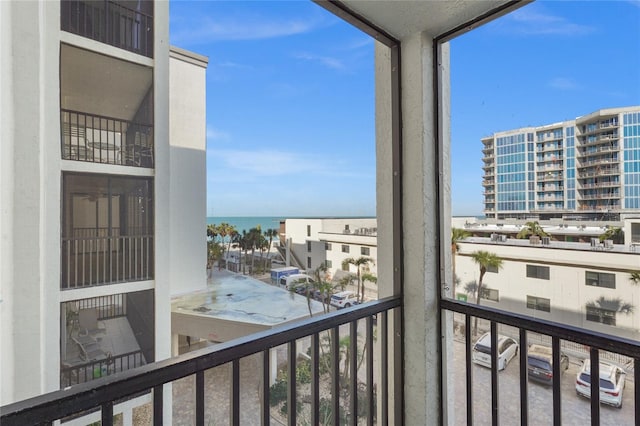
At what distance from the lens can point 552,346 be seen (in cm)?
118

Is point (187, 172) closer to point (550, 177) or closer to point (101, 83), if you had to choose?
point (101, 83)

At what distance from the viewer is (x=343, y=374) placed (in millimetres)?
1434

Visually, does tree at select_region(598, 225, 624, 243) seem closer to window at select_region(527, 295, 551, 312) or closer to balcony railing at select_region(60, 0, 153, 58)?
window at select_region(527, 295, 551, 312)

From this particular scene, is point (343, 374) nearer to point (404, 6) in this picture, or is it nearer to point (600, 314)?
point (600, 314)

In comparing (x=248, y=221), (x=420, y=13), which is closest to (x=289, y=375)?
(x=248, y=221)

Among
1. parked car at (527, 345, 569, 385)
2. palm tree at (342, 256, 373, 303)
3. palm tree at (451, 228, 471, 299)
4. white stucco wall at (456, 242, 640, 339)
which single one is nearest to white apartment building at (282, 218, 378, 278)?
palm tree at (342, 256, 373, 303)

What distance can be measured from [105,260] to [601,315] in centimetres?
169

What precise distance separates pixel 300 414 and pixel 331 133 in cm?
121

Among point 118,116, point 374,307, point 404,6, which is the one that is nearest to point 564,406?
point 374,307

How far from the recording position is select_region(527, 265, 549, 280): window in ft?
4.21

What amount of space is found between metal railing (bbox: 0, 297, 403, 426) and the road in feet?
0.92

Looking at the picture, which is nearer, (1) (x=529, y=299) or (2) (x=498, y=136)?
(1) (x=529, y=299)

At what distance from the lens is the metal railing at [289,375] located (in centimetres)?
74

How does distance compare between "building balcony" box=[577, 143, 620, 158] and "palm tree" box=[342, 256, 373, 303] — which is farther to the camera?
"palm tree" box=[342, 256, 373, 303]
